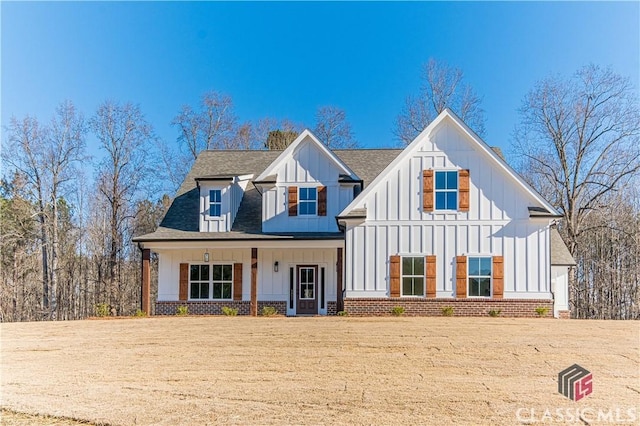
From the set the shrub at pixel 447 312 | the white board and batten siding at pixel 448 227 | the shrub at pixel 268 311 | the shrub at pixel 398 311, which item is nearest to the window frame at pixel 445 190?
the white board and batten siding at pixel 448 227

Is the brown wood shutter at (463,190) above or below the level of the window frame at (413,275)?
above

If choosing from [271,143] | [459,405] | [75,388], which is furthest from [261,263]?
[459,405]

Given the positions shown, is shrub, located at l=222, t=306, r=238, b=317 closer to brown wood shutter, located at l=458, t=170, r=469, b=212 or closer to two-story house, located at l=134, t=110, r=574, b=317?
two-story house, located at l=134, t=110, r=574, b=317

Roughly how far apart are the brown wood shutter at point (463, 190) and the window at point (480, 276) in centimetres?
159

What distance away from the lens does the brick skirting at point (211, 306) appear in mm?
20094

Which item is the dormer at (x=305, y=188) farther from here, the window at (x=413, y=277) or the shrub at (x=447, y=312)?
the shrub at (x=447, y=312)

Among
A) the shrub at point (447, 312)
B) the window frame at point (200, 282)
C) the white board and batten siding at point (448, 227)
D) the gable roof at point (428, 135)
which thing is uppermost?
the gable roof at point (428, 135)

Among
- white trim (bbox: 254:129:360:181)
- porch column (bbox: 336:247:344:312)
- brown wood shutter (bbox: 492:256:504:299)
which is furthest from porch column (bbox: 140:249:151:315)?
brown wood shutter (bbox: 492:256:504:299)

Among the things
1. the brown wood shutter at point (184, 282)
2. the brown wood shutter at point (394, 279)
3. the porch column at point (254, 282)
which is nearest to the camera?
the brown wood shutter at point (394, 279)

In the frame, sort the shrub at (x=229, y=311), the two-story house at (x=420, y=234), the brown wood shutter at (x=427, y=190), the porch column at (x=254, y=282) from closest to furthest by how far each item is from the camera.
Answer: the two-story house at (x=420, y=234)
the brown wood shutter at (x=427, y=190)
the shrub at (x=229, y=311)
the porch column at (x=254, y=282)

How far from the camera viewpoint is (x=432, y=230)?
1753 centimetres

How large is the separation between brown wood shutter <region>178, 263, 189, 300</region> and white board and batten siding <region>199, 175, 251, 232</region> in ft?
5.01

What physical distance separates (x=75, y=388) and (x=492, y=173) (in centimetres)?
1329

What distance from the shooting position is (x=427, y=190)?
17641 millimetres
